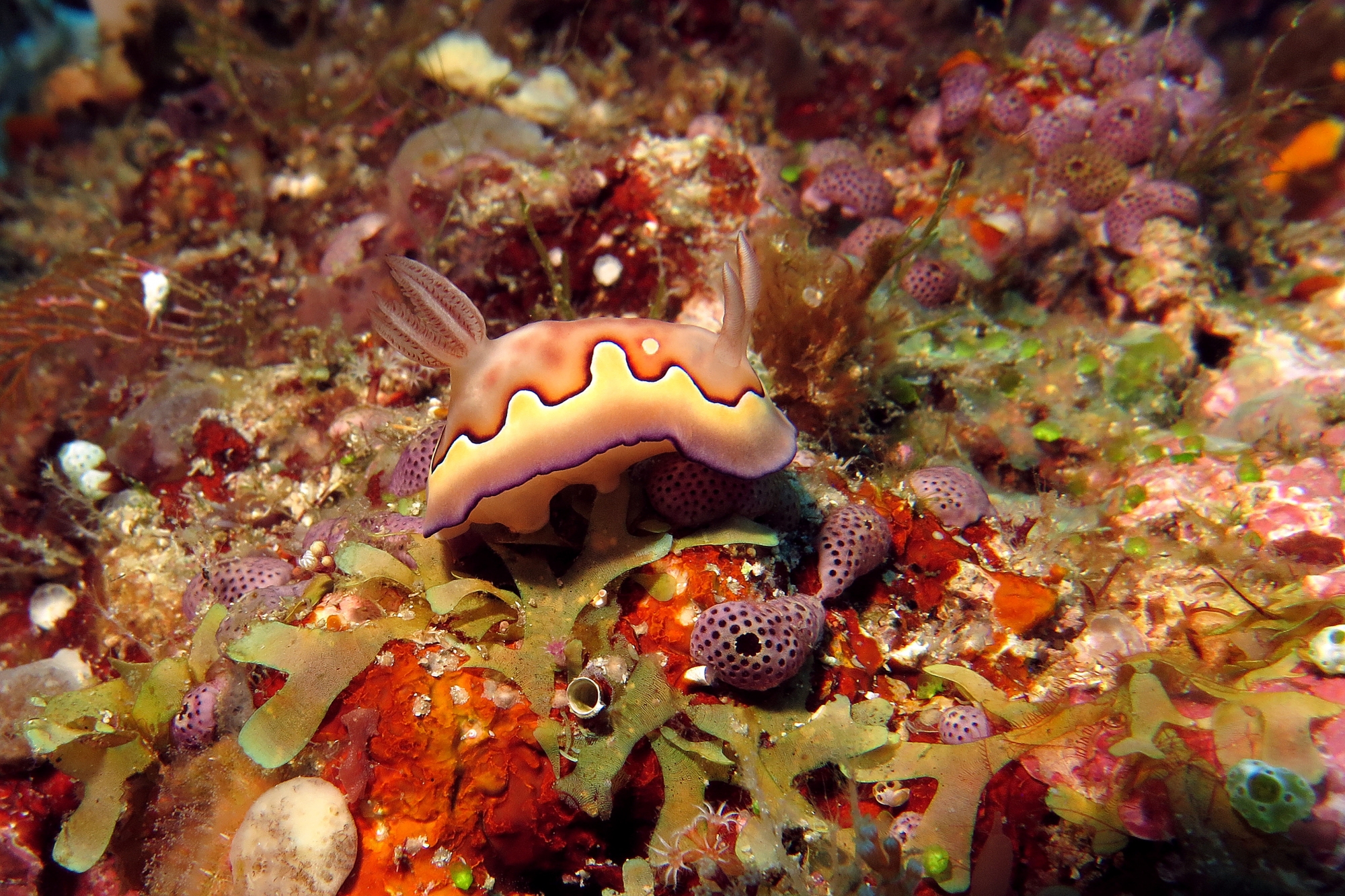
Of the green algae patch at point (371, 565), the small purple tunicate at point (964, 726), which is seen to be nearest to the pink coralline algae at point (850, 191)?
the small purple tunicate at point (964, 726)

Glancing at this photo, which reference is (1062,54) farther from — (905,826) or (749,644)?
(905,826)

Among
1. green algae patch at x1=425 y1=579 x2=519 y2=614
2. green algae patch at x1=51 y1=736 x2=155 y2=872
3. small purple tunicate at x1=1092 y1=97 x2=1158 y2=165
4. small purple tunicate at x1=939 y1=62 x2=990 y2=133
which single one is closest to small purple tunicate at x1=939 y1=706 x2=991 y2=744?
green algae patch at x1=425 y1=579 x2=519 y2=614

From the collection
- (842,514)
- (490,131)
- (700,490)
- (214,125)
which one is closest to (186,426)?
(490,131)

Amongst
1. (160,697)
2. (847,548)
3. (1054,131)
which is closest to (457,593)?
(160,697)

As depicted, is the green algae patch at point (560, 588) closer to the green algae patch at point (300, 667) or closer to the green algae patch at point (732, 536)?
Answer: the green algae patch at point (732, 536)

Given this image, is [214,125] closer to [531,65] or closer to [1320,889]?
[531,65]

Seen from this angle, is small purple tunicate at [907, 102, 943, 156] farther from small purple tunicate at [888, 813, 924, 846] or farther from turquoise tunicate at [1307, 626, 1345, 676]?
small purple tunicate at [888, 813, 924, 846]
